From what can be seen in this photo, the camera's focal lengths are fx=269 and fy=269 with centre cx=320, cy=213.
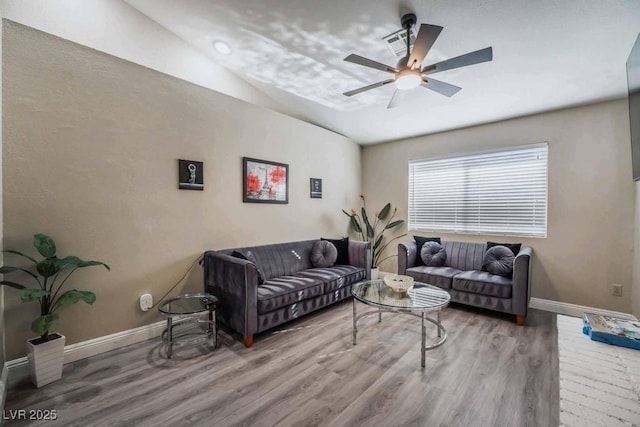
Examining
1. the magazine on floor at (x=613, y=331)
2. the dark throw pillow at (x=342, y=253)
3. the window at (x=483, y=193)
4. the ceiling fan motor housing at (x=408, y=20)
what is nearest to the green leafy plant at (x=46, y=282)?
the dark throw pillow at (x=342, y=253)

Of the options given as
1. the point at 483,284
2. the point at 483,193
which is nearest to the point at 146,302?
the point at 483,284

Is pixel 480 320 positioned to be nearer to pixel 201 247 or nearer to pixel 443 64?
pixel 443 64

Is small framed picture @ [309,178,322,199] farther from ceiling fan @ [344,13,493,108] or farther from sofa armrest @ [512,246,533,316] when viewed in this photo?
sofa armrest @ [512,246,533,316]

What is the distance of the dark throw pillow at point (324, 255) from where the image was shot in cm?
376

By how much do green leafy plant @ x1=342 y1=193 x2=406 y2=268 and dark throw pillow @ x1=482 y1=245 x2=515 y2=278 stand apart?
4.97 ft

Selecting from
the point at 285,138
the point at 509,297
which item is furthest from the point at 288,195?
the point at 509,297

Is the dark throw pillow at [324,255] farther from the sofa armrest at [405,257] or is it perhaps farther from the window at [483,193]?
the window at [483,193]

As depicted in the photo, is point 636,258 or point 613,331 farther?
point 636,258

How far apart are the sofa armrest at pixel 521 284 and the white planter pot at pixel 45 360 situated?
13.5 ft

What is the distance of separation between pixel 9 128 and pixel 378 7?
2947mm

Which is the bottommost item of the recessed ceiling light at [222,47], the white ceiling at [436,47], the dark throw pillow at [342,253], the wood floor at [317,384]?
the wood floor at [317,384]

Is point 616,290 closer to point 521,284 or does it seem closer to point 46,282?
point 521,284

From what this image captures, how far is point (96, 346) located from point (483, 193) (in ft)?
15.8

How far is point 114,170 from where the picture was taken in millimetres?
2428
